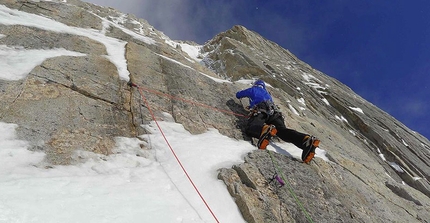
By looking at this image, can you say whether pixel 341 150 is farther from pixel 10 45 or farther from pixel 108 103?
pixel 10 45

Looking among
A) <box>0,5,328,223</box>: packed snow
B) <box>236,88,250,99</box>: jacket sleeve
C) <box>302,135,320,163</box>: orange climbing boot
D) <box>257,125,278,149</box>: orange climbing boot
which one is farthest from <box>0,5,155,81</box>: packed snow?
<box>302,135,320,163</box>: orange climbing boot

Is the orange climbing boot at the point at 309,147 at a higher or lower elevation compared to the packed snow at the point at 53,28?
higher

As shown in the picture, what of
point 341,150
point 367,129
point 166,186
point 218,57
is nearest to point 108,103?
point 166,186

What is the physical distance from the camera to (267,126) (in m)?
8.23

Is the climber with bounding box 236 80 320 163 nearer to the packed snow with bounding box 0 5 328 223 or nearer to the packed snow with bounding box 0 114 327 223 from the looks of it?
the packed snow with bounding box 0 5 328 223

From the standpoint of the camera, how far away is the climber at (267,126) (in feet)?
26.1

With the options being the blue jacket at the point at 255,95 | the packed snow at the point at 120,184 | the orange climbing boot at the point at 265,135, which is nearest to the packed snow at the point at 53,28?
the packed snow at the point at 120,184

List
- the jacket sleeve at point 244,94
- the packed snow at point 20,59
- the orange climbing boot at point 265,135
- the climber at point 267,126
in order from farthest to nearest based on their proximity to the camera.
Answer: the jacket sleeve at point 244,94 → the orange climbing boot at point 265,135 → the climber at point 267,126 → the packed snow at point 20,59

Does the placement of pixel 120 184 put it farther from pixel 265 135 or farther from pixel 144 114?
pixel 265 135

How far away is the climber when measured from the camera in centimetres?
796

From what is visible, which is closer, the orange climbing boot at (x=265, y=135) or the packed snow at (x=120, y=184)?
the packed snow at (x=120, y=184)

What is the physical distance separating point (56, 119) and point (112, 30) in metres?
9.36

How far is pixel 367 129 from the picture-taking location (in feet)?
63.0

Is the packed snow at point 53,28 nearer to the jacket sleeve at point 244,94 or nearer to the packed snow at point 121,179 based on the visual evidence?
the packed snow at point 121,179
